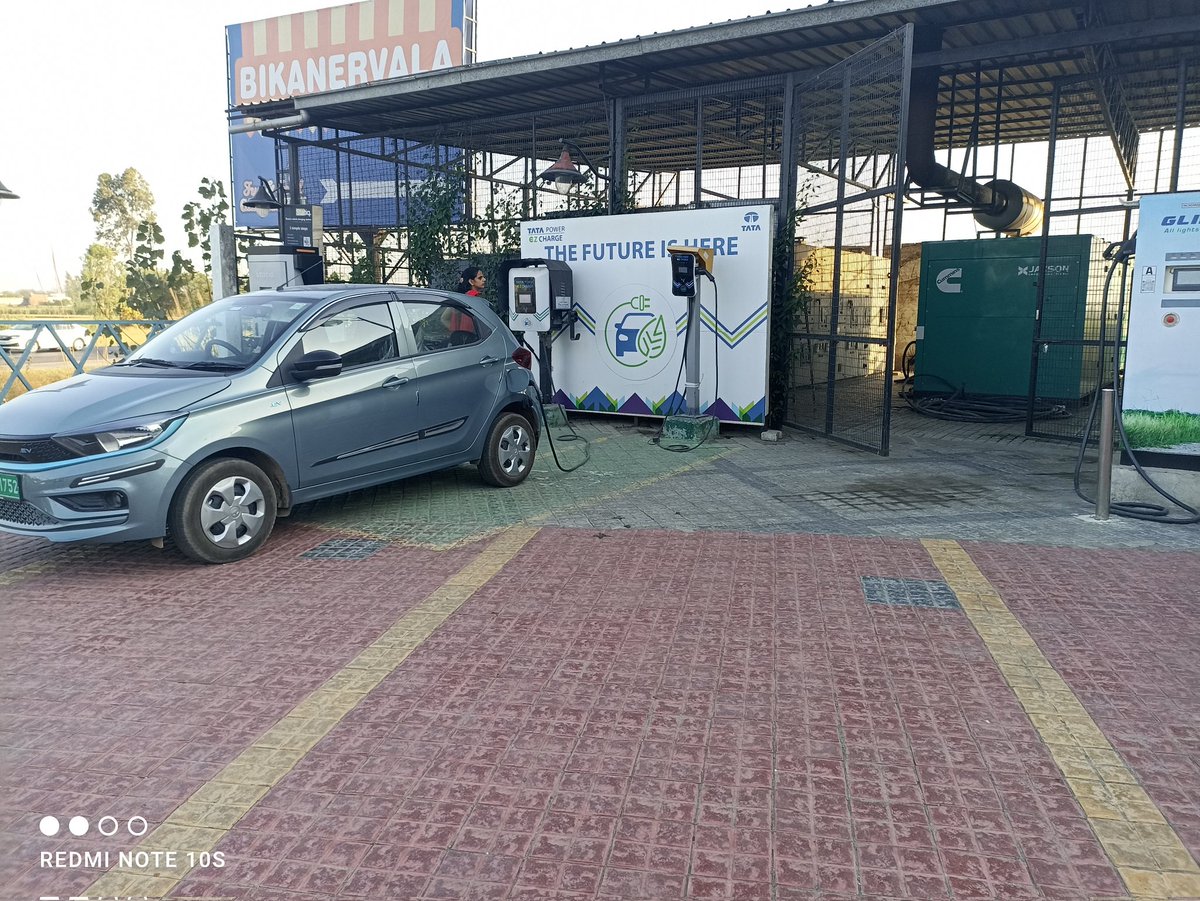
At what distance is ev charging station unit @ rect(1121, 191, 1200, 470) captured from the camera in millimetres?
6617

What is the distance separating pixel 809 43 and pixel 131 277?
25.0m

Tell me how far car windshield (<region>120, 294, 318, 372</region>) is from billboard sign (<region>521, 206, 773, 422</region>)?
524cm

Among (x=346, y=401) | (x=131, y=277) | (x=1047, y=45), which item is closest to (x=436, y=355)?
(x=346, y=401)

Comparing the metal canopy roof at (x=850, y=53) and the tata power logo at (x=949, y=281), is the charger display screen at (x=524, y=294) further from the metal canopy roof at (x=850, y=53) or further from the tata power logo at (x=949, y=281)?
the tata power logo at (x=949, y=281)

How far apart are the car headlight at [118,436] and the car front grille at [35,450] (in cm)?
4

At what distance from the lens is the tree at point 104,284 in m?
35.2

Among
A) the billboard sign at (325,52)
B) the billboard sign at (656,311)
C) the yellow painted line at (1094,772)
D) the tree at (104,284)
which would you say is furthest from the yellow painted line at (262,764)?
the tree at (104,284)

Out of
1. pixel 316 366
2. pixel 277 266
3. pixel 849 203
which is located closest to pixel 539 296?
pixel 849 203

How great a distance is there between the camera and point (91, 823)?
284cm

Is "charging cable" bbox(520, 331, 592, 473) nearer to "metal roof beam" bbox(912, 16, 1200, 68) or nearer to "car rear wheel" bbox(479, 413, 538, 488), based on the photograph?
"car rear wheel" bbox(479, 413, 538, 488)

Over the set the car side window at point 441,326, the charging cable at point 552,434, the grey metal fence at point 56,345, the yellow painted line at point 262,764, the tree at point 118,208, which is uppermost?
the tree at point 118,208

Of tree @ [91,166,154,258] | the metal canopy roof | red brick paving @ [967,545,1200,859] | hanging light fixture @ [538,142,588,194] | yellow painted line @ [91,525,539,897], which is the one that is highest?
tree @ [91,166,154,258]

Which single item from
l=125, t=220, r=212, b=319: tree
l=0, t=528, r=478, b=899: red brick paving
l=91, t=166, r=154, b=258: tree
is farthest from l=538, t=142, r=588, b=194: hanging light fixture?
l=91, t=166, r=154, b=258: tree

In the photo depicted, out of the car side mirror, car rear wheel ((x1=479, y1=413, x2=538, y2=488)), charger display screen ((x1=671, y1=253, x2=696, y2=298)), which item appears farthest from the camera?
charger display screen ((x1=671, y1=253, x2=696, y2=298))
